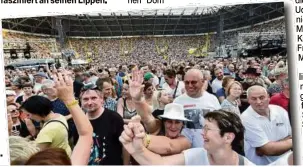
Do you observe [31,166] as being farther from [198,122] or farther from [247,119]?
[247,119]

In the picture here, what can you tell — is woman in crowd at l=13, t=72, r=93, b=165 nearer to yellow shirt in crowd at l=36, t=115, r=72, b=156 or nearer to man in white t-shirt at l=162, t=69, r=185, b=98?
yellow shirt in crowd at l=36, t=115, r=72, b=156

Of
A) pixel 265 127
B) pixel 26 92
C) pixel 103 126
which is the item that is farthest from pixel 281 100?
pixel 26 92

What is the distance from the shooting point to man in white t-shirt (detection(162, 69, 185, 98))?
2.97 m

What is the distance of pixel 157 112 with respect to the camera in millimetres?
2994

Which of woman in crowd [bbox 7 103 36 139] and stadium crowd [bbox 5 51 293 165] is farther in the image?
woman in crowd [bbox 7 103 36 139]

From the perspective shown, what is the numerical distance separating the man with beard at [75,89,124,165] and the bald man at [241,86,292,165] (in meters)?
0.91

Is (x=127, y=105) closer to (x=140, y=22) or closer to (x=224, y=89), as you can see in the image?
(x=140, y=22)

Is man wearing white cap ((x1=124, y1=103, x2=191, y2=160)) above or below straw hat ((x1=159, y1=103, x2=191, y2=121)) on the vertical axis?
below

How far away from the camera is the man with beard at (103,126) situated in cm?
301

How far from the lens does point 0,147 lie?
3129 millimetres

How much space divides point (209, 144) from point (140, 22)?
1.00 m

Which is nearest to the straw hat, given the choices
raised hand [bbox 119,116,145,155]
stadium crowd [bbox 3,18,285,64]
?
raised hand [bbox 119,116,145,155]

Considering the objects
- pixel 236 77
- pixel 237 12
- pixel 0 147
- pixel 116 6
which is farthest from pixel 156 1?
pixel 0 147

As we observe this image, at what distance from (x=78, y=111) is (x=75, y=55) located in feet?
1.33
